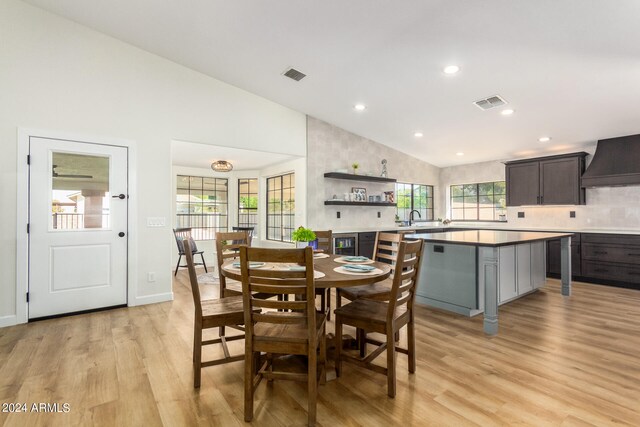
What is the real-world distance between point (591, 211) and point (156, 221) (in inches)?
276

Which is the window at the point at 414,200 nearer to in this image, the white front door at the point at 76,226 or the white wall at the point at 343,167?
the white wall at the point at 343,167

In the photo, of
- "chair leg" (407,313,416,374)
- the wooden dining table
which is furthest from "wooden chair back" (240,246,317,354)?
"chair leg" (407,313,416,374)

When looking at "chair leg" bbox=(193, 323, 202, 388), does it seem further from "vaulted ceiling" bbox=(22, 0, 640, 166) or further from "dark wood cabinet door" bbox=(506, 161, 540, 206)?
"dark wood cabinet door" bbox=(506, 161, 540, 206)

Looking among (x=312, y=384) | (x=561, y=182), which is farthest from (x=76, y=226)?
(x=561, y=182)

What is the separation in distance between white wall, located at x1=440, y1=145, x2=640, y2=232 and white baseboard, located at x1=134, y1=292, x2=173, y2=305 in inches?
254

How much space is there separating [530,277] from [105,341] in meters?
4.83

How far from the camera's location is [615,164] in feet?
16.4

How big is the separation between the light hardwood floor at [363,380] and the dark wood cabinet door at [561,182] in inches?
111

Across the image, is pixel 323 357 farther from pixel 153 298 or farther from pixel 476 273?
pixel 153 298

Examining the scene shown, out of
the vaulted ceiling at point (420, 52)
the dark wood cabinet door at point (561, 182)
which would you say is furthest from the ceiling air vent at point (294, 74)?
the dark wood cabinet door at point (561, 182)

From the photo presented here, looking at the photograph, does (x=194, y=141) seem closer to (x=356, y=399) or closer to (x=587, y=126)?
(x=356, y=399)

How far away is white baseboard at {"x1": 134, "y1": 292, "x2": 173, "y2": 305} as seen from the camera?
396 centimetres

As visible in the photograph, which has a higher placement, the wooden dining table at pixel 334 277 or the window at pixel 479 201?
the window at pixel 479 201

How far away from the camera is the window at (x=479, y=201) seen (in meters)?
6.99
